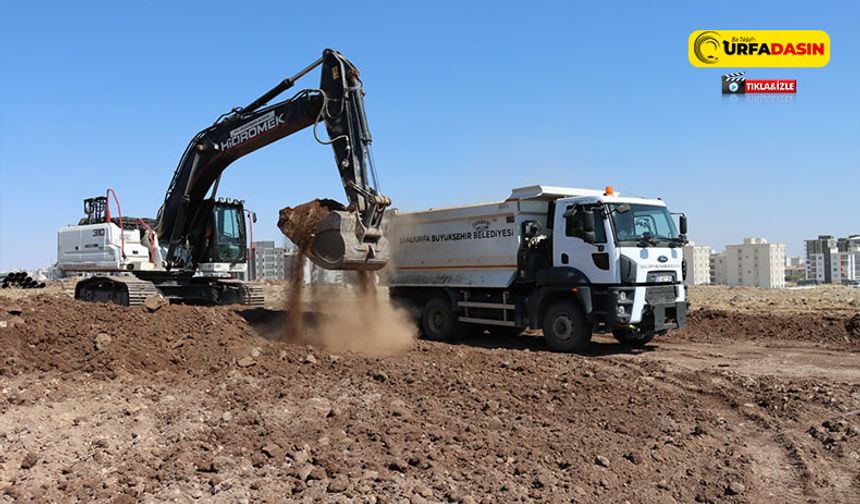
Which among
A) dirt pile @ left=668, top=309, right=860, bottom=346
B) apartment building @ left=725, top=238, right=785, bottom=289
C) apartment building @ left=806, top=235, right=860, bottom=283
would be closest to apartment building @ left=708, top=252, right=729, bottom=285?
apartment building @ left=725, top=238, right=785, bottom=289

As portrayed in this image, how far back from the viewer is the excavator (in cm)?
1254

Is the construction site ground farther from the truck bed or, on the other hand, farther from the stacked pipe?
the stacked pipe

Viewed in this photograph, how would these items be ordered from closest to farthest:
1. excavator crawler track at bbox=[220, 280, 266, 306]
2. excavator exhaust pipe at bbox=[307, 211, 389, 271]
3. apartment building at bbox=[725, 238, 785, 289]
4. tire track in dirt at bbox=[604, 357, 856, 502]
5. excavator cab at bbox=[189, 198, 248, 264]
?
tire track in dirt at bbox=[604, 357, 856, 502] → excavator exhaust pipe at bbox=[307, 211, 389, 271] → excavator cab at bbox=[189, 198, 248, 264] → excavator crawler track at bbox=[220, 280, 266, 306] → apartment building at bbox=[725, 238, 785, 289]

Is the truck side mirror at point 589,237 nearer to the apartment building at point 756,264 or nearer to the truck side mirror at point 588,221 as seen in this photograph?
the truck side mirror at point 588,221

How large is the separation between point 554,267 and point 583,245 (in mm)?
714

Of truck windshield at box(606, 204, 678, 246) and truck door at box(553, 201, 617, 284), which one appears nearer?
truck door at box(553, 201, 617, 284)

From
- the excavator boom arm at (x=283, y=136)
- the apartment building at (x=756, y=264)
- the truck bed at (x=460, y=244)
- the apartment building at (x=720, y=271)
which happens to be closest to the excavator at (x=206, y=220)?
the excavator boom arm at (x=283, y=136)

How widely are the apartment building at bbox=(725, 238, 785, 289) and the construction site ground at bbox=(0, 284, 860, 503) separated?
6808cm

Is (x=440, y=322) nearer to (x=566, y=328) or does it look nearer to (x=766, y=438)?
(x=566, y=328)

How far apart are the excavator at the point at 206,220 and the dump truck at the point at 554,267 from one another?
2.32 metres

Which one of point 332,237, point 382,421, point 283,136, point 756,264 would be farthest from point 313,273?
point 756,264

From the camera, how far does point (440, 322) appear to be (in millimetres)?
14883

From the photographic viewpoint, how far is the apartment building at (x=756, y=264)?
73.0 m

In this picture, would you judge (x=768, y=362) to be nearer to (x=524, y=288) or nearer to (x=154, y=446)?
(x=524, y=288)
